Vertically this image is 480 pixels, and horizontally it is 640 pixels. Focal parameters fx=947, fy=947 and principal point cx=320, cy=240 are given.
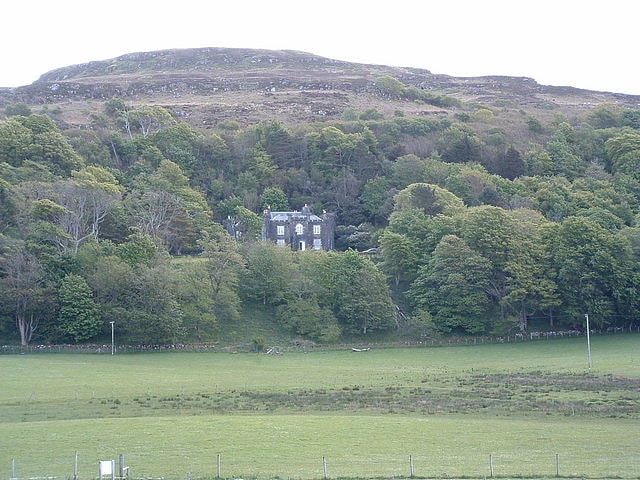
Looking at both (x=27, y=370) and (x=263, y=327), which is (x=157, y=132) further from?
(x=27, y=370)

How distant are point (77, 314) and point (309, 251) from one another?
83.6ft

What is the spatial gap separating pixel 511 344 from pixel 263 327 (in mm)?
21942

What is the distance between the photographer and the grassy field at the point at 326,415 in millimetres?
33312

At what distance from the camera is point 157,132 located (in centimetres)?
13638

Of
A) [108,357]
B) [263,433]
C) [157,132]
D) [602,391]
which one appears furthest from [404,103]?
[263,433]

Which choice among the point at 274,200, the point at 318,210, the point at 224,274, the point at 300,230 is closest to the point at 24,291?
the point at 224,274

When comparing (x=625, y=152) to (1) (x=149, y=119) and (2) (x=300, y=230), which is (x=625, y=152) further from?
(1) (x=149, y=119)

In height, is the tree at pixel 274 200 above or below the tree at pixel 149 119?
below

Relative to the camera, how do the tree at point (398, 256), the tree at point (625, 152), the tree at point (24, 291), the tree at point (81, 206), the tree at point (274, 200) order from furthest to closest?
the tree at point (625, 152) < the tree at point (274, 200) < the tree at point (398, 256) < the tree at point (81, 206) < the tree at point (24, 291)

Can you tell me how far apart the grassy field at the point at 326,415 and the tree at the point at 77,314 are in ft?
17.9

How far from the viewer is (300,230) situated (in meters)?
111

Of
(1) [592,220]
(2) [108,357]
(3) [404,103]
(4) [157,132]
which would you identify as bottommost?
(2) [108,357]

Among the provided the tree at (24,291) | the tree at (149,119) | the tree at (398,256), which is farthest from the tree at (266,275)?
the tree at (149,119)

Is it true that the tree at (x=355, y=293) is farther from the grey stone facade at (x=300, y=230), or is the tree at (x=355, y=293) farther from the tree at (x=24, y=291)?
the tree at (x=24, y=291)
